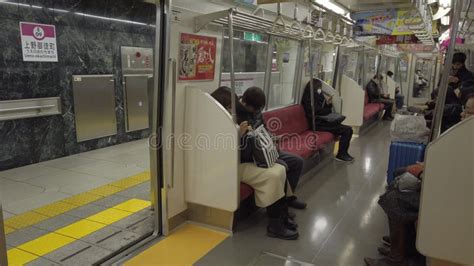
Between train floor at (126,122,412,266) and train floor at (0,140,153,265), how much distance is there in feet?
1.64

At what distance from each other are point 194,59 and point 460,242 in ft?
8.12

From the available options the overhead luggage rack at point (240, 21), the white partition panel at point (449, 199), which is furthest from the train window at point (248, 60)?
the white partition panel at point (449, 199)

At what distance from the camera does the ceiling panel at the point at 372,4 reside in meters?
4.14

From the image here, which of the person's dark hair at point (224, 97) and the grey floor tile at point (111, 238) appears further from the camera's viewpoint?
the person's dark hair at point (224, 97)

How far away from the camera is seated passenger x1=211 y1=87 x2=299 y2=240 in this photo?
3086 millimetres

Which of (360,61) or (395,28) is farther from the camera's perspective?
(360,61)

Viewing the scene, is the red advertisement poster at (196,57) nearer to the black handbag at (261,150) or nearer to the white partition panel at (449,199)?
the black handbag at (261,150)

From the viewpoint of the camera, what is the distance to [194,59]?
10.3ft

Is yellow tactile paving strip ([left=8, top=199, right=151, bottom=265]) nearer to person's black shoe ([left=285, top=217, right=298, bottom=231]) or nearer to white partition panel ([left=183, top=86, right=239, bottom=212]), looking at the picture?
white partition panel ([left=183, top=86, right=239, bottom=212])

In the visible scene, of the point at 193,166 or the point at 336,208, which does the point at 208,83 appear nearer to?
the point at 193,166

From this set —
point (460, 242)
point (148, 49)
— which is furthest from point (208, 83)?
point (148, 49)

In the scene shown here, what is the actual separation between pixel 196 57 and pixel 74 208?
82.2 inches

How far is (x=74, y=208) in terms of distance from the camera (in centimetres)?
369

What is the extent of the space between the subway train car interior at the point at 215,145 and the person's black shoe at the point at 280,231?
0.06 feet
